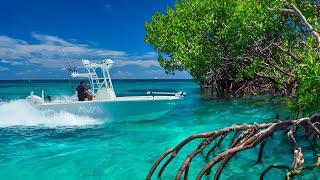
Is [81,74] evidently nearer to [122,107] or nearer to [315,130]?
[122,107]

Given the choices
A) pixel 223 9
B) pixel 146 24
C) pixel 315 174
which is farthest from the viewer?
pixel 146 24

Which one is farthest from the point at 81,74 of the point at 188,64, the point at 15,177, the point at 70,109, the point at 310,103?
the point at 310,103

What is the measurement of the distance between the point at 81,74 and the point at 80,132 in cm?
234

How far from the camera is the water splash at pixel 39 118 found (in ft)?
54.3

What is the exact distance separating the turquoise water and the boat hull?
34cm

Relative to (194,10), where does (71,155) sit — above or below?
below

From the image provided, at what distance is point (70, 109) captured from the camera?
52.8ft

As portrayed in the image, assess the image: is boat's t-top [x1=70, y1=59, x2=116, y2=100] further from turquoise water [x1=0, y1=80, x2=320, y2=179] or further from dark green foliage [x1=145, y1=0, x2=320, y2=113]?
dark green foliage [x1=145, y1=0, x2=320, y2=113]

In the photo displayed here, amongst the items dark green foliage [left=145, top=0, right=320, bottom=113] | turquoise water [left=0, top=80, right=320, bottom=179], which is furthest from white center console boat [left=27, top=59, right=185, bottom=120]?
dark green foliage [left=145, top=0, right=320, bottom=113]

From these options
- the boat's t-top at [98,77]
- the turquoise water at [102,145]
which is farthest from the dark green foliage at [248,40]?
the boat's t-top at [98,77]

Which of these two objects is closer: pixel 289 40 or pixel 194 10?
pixel 289 40

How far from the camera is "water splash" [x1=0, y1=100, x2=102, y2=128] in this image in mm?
16562

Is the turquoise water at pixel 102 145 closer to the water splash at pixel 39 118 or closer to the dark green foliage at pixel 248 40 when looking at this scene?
the water splash at pixel 39 118

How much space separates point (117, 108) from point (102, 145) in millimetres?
3484
